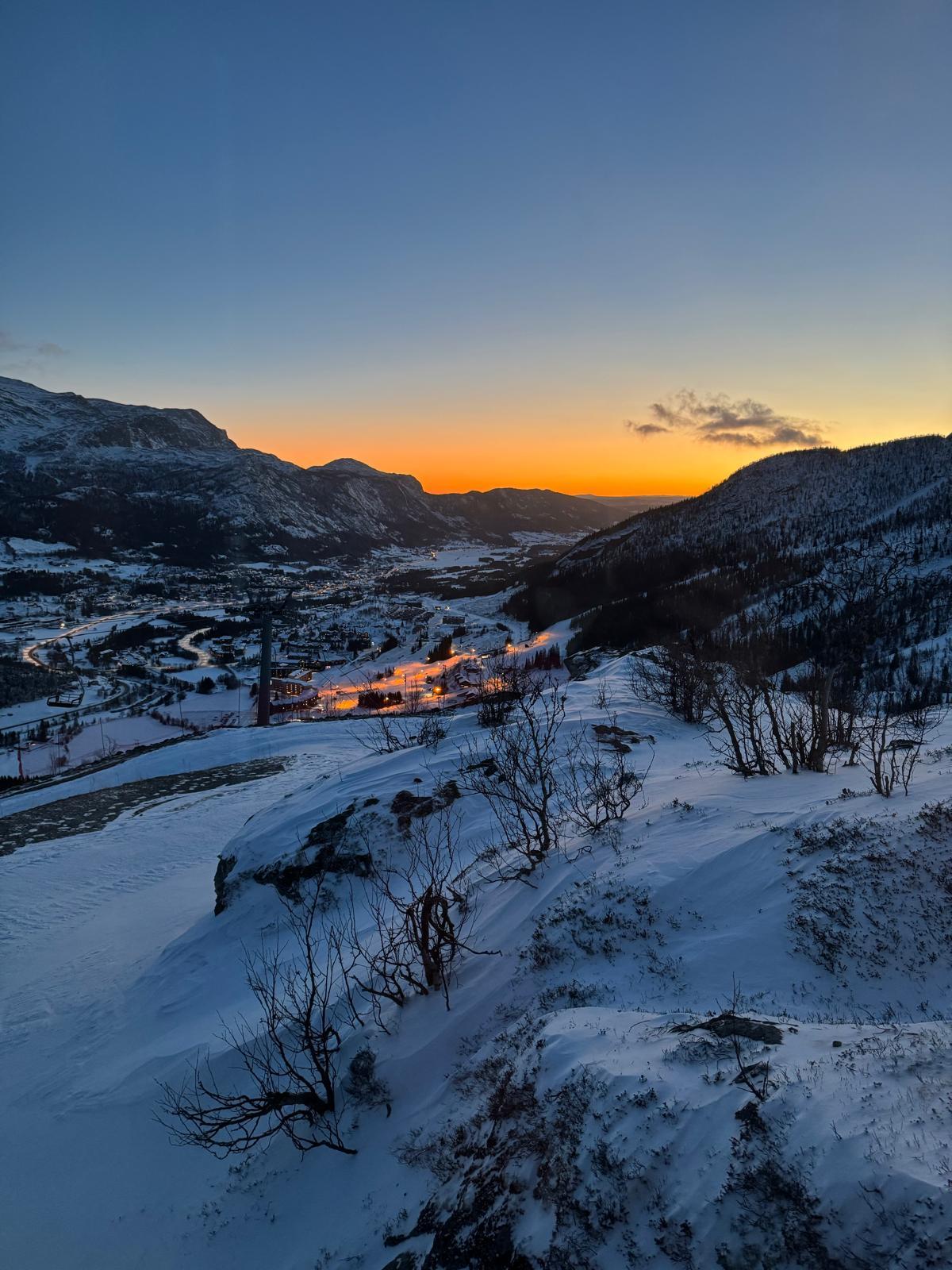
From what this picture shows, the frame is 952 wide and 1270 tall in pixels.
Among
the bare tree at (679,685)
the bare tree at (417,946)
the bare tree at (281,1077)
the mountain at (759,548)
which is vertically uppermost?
the mountain at (759,548)

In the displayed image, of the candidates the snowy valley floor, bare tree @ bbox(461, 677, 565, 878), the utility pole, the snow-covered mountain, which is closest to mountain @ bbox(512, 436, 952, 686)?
the snow-covered mountain

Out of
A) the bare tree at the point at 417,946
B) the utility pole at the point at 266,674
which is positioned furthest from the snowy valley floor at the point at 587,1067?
the utility pole at the point at 266,674

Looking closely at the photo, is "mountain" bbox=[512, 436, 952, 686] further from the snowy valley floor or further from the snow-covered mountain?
the snowy valley floor

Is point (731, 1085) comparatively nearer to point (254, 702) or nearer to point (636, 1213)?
point (636, 1213)

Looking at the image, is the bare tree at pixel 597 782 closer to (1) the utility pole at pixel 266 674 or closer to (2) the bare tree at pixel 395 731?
(2) the bare tree at pixel 395 731

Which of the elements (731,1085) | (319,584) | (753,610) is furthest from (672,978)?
(319,584)
